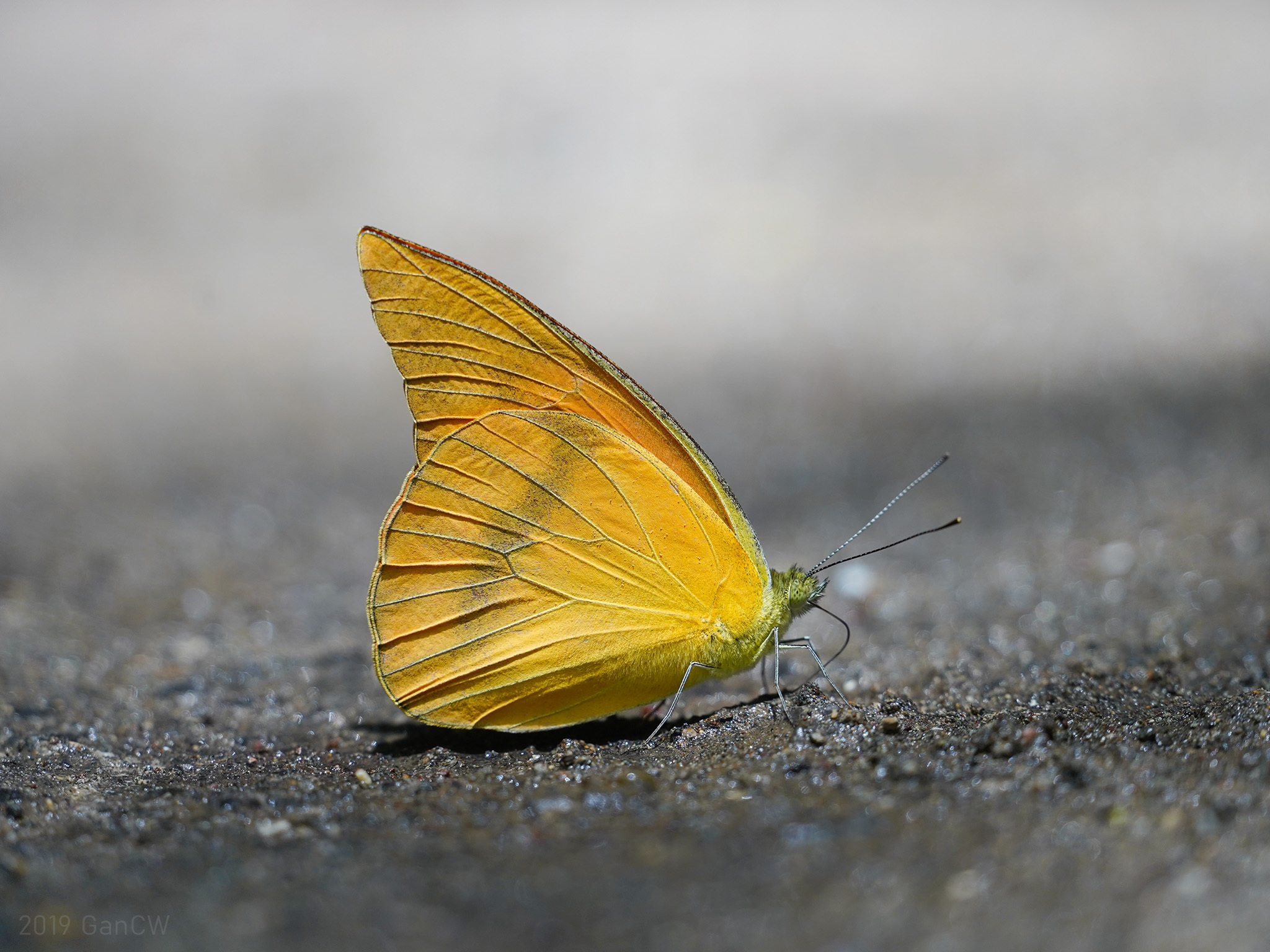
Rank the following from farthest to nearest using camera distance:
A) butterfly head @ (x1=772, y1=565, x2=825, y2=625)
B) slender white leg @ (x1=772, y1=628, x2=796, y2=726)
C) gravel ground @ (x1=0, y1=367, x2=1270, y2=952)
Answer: butterfly head @ (x1=772, y1=565, x2=825, y2=625), slender white leg @ (x1=772, y1=628, x2=796, y2=726), gravel ground @ (x1=0, y1=367, x2=1270, y2=952)

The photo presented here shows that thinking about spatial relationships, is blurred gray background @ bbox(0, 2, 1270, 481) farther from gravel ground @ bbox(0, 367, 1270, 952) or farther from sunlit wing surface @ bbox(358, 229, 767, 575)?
sunlit wing surface @ bbox(358, 229, 767, 575)

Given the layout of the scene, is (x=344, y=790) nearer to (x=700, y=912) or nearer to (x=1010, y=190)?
(x=700, y=912)

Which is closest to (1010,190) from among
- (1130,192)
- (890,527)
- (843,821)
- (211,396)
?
(1130,192)

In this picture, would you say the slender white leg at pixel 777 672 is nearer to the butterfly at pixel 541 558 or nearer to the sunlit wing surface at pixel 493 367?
the butterfly at pixel 541 558

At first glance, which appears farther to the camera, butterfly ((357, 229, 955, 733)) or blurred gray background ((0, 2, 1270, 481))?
blurred gray background ((0, 2, 1270, 481))

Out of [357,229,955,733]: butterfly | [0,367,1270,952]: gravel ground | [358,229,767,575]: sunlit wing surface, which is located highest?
[358,229,767,575]: sunlit wing surface

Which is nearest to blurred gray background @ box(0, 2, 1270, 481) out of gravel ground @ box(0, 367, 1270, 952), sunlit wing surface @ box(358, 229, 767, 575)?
gravel ground @ box(0, 367, 1270, 952)

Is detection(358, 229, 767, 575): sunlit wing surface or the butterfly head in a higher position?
detection(358, 229, 767, 575): sunlit wing surface
